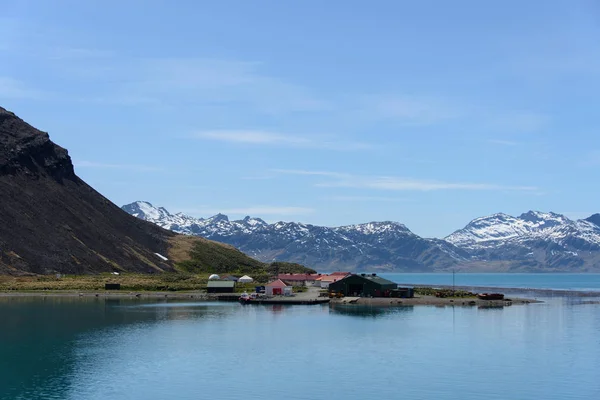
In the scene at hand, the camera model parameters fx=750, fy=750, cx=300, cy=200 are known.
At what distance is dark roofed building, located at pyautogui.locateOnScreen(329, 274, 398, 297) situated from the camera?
511 feet

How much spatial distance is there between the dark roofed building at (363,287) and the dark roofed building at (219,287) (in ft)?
76.9

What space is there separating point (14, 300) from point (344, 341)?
252ft

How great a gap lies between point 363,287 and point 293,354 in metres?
78.9

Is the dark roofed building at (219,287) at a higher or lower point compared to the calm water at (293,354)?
higher

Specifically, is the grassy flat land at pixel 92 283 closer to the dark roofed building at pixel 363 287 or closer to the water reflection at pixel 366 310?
the dark roofed building at pixel 363 287

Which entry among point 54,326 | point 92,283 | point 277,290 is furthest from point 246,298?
point 54,326

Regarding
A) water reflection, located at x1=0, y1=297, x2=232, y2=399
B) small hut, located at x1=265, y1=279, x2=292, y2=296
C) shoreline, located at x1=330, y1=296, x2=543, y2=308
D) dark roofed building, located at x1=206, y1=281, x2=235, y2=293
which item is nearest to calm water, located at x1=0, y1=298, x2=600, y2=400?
water reflection, located at x1=0, y1=297, x2=232, y2=399

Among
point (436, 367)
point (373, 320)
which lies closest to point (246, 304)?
point (373, 320)

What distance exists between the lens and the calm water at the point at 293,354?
6188 cm

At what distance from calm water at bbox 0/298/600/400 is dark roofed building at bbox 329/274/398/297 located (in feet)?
87.0

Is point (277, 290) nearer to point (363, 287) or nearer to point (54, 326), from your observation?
point (363, 287)

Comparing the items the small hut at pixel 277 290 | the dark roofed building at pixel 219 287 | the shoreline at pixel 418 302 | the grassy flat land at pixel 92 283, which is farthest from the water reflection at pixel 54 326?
the shoreline at pixel 418 302

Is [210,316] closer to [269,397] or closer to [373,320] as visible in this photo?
[373,320]

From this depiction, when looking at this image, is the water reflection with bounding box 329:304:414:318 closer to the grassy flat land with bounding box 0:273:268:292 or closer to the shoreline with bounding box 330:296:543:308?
the shoreline with bounding box 330:296:543:308
